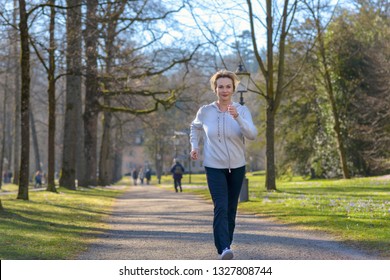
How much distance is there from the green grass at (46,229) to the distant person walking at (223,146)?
2233 mm

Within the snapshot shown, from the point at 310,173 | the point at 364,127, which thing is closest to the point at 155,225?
the point at 364,127

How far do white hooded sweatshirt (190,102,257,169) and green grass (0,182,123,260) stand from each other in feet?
7.92

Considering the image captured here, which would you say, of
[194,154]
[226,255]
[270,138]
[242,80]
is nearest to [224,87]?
[194,154]

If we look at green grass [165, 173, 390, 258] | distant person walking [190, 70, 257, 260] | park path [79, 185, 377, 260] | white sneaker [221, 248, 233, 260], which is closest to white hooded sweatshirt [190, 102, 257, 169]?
distant person walking [190, 70, 257, 260]

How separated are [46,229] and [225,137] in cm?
577

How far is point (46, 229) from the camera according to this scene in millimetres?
12086

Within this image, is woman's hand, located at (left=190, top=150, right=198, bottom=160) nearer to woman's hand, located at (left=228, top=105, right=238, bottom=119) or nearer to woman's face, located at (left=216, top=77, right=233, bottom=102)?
woman's hand, located at (left=228, top=105, right=238, bottom=119)

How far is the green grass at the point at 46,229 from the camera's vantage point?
347 inches

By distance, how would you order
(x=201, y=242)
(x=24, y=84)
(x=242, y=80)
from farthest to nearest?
(x=242, y=80) < (x=24, y=84) < (x=201, y=242)

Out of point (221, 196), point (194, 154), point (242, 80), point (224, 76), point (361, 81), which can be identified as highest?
point (361, 81)

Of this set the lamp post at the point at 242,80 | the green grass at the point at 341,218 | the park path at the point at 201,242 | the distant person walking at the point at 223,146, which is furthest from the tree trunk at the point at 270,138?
the distant person walking at the point at 223,146

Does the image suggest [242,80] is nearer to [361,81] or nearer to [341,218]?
[341,218]

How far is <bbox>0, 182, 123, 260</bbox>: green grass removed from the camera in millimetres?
8820
